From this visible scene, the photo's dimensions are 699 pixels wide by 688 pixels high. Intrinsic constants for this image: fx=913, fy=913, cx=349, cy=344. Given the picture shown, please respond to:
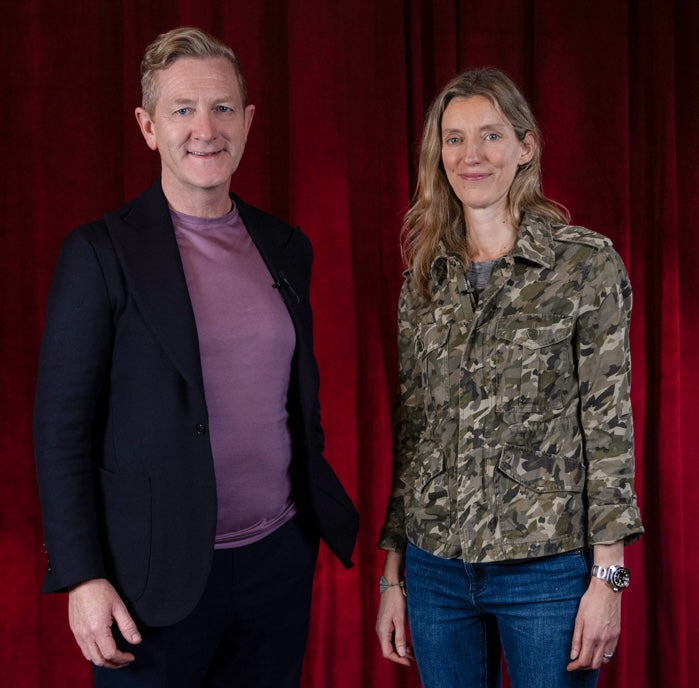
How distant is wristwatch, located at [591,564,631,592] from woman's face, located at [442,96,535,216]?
662mm

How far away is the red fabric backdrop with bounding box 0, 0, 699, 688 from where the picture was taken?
2.37 metres

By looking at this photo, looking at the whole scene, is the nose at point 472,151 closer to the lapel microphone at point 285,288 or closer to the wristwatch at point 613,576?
the lapel microphone at point 285,288

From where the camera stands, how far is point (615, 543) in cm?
150

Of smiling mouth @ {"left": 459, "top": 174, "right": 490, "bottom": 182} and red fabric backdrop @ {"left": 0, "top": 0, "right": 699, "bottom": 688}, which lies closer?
smiling mouth @ {"left": 459, "top": 174, "right": 490, "bottom": 182}

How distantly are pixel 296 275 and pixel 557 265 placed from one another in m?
0.49

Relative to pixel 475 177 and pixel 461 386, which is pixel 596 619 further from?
pixel 475 177

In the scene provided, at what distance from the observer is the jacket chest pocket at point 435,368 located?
5.39 feet

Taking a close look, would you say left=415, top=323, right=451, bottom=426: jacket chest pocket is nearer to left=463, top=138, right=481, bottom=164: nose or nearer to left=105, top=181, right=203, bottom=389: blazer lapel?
left=463, top=138, right=481, bottom=164: nose

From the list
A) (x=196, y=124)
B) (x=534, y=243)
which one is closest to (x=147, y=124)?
(x=196, y=124)

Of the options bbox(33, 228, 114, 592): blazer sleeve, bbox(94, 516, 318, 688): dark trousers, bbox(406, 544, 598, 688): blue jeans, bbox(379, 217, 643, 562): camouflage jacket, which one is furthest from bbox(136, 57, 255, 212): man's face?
bbox(406, 544, 598, 688): blue jeans

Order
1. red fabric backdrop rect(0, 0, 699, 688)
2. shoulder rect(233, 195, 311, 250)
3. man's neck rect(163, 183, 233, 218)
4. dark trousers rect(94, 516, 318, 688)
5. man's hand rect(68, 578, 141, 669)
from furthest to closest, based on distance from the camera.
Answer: red fabric backdrop rect(0, 0, 699, 688), shoulder rect(233, 195, 311, 250), man's neck rect(163, 183, 233, 218), dark trousers rect(94, 516, 318, 688), man's hand rect(68, 578, 141, 669)

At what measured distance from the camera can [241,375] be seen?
155 centimetres

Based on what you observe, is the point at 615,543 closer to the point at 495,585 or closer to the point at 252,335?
the point at 495,585

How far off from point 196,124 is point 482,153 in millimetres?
516
